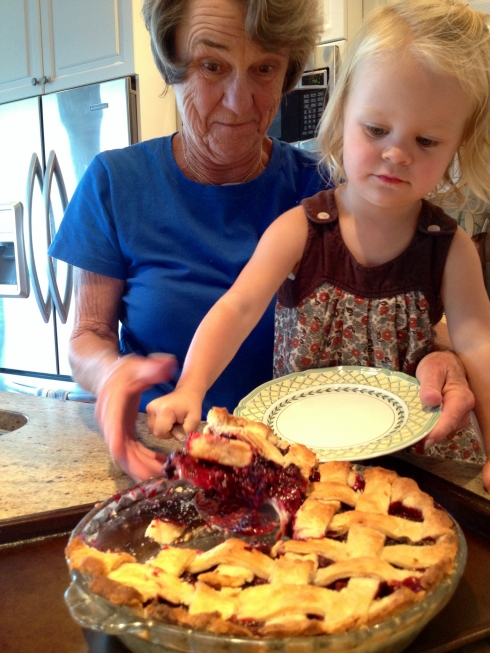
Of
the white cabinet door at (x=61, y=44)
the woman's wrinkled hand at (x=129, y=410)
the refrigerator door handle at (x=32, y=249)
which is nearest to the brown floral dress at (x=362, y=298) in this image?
the woman's wrinkled hand at (x=129, y=410)

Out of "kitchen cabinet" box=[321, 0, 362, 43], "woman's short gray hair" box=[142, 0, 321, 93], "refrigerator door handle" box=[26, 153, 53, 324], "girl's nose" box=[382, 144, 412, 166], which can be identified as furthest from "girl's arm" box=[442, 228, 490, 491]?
"refrigerator door handle" box=[26, 153, 53, 324]

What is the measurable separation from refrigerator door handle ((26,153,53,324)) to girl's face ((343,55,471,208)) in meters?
2.32

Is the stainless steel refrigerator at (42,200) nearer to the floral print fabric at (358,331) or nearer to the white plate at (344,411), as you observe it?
the floral print fabric at (358,331)

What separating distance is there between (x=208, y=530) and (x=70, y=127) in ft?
8.57

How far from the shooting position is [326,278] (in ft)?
3.82

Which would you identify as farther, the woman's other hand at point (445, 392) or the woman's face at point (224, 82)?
the woman's face at point (224, 82)

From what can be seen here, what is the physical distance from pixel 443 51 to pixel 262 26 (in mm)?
349

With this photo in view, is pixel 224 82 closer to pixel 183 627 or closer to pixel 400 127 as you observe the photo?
pixel 400 127

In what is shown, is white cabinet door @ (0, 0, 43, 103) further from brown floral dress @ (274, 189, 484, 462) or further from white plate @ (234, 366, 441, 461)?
white plate @ (234, 366, 441, 461)

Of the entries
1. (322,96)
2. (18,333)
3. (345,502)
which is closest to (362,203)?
(345,502)

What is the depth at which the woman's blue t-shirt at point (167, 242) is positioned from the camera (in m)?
Result: 1.28

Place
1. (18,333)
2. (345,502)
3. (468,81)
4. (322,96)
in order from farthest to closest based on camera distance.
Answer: (18,333), (322,96), (468,81), (345,502)

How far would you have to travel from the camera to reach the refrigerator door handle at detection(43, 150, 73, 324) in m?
2.86

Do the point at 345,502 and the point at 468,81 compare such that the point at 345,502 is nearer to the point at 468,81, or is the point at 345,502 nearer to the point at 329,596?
the point at 329,596
